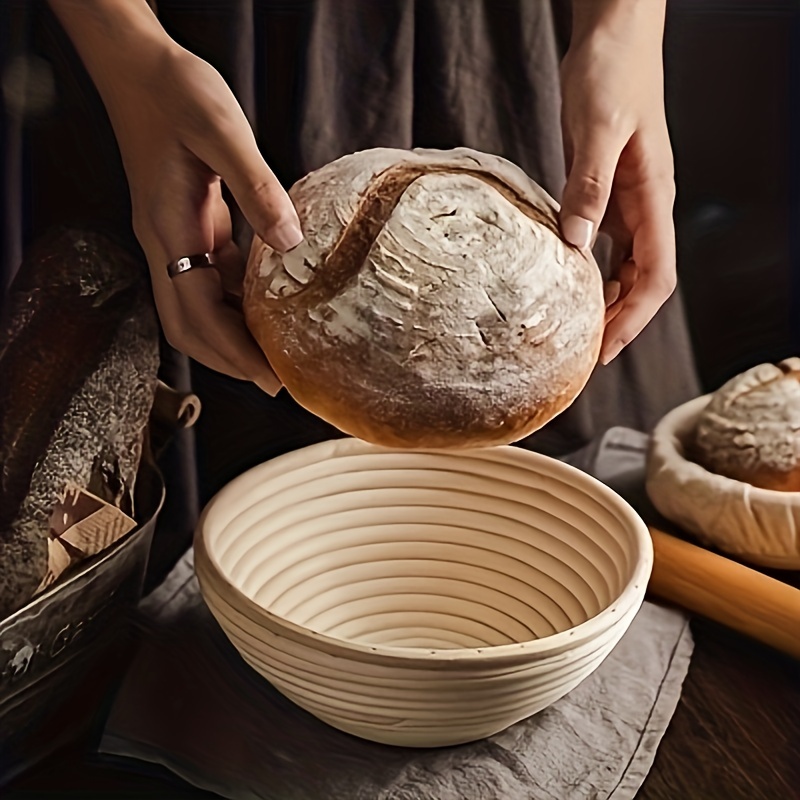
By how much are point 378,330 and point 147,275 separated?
294 millimetres

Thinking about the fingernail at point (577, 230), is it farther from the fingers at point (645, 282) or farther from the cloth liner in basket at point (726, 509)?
the cloth liner in basket at point (726, 509)

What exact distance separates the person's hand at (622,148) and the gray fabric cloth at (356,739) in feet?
0.77

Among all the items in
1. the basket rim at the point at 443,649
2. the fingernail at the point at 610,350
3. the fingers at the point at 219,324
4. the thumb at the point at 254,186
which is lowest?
the basket rim at the point at 443,649

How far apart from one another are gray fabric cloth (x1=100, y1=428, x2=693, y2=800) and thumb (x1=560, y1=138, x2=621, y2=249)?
0.32 meters

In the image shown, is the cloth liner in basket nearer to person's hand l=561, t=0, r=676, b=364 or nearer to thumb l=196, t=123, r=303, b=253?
person's hand l=561, t=0, r=676, b=364

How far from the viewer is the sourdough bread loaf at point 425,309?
55 centimetres

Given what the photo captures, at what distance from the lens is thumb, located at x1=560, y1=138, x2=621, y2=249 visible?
23.0 inches

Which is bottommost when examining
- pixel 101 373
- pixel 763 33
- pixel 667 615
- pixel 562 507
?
pixel 667 615

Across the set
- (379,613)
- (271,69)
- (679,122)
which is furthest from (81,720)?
(679,122)

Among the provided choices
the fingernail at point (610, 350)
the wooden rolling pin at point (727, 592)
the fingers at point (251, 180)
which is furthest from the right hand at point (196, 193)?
the wooden rolling pin at point (727, 592)

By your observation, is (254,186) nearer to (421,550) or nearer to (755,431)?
(421,550)

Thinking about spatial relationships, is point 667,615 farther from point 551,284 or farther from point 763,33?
point 763,33

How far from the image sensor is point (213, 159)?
1.87ft

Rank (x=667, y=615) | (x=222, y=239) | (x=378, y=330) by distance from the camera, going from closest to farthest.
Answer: (x=378, y=330)
(x=222, y=239)
(x=667, y=615)
